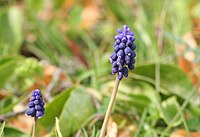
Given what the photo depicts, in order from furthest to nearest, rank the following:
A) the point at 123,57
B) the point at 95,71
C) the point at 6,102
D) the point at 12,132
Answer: the point at 95,71, the point at 6,102, the point at 12,132, the point at 123,57

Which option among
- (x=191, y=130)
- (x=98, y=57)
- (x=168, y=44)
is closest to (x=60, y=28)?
(x=98, y=57)

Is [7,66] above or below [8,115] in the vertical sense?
above

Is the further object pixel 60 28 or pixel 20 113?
pixel 60 28

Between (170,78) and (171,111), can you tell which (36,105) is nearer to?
(171,111)

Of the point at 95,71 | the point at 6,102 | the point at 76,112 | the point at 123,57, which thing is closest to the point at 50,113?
the point at 76,112

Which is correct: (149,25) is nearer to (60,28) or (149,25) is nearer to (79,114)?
(60,28)

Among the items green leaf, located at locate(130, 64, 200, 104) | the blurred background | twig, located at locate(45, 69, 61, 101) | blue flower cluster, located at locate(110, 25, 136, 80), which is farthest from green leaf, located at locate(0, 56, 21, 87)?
blue flower cluster, located at locate(110, 25, 136, 80)
